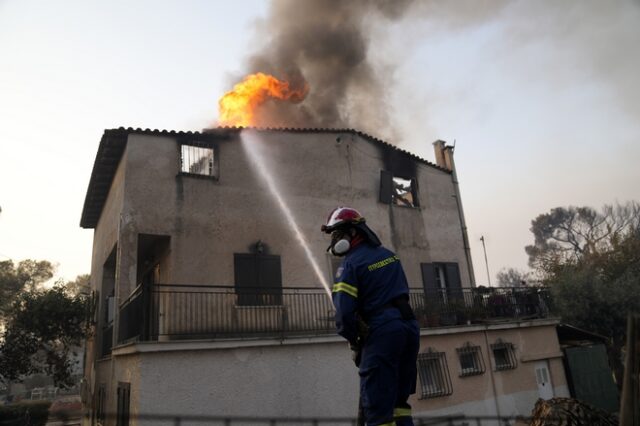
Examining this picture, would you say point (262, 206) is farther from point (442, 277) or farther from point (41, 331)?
point (41, 331)

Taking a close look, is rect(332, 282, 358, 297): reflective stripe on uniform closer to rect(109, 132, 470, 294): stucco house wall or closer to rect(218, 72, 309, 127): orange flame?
rect(109, 132, 470, 294): stucco house wall

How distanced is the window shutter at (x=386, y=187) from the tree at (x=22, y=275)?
33006mm

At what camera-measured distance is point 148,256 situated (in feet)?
48.1

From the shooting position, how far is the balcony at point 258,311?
9.87 metres

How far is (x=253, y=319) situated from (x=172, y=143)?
5.53m

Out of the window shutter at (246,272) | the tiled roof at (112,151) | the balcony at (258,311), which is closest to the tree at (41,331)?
the tiled roof at (112,151)

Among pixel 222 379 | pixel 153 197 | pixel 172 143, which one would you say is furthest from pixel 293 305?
pixel 172 143

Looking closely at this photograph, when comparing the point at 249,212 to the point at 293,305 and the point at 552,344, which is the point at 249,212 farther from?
the point at 552,344

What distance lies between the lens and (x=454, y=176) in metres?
19.6

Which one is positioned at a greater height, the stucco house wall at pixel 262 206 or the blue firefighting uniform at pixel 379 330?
the stucco house wall at pixel 262 206

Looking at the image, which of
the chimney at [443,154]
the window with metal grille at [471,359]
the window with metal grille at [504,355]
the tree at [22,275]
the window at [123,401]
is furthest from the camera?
the tree at [22,275]

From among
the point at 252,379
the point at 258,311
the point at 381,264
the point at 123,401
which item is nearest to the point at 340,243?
the point at 381,264

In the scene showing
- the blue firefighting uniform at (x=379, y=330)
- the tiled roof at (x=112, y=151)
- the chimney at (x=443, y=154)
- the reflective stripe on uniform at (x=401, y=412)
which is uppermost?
the chimney at (x=443, y=154)

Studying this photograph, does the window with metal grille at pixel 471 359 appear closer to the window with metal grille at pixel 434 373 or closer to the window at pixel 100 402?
the window with metal grille at pixel 434 373
